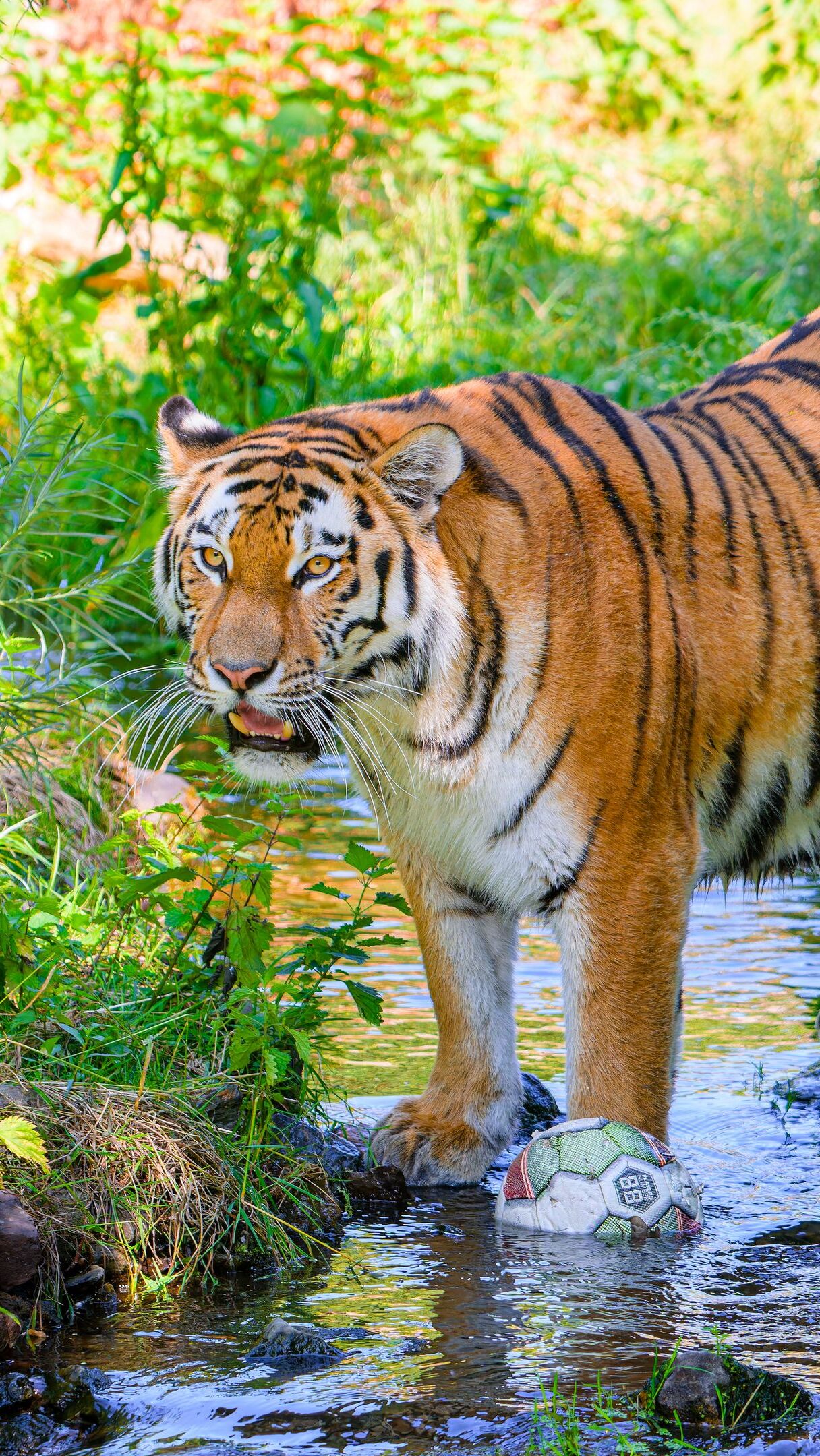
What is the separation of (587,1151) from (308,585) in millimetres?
1158

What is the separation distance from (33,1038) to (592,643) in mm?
1291

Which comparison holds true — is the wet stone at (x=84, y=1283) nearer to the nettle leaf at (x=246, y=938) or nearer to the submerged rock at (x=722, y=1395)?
the nettle leaf at (x=246, y=938)

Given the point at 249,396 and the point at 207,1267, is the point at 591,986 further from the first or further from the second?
the point at 249,396

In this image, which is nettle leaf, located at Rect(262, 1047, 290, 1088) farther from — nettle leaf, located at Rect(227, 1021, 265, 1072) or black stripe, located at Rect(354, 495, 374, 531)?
black stripe, located at Rect(354, 495, 374, 531)

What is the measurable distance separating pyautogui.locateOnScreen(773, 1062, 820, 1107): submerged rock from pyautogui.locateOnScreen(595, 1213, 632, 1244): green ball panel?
0.74 m

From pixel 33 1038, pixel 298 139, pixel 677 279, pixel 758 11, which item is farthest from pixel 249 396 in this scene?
pixel 758 11

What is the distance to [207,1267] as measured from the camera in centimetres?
314

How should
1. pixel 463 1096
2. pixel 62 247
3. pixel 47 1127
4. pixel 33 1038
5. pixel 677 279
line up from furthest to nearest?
pixel 62 247 → pixel 677 279 → pixel 463 1096 → pixel 33 1038 → pixel 47 1127

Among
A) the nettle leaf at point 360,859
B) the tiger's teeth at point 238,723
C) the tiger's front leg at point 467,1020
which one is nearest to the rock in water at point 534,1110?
the tiger's front leg at point 467,1020

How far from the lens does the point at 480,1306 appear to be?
3051 mm

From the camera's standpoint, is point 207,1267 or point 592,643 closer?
point 207,1267

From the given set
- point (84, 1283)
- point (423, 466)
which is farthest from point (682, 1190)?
point (423, 466)

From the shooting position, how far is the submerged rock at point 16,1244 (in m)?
2.86

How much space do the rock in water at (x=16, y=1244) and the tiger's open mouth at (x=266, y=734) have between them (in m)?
0.95
